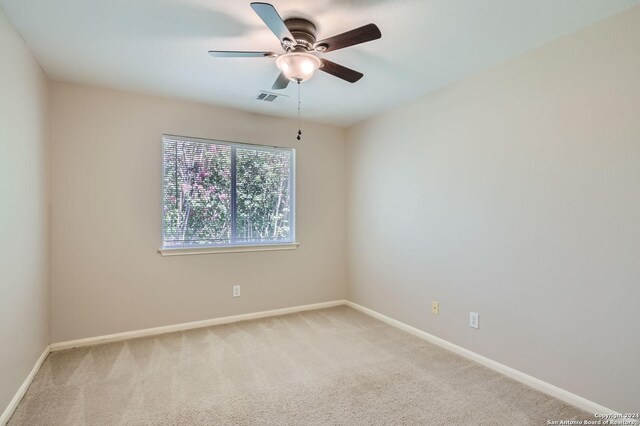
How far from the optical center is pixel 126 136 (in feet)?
9.96

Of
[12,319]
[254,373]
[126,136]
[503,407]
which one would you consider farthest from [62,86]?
[503,407]

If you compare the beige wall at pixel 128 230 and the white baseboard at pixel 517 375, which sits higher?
the beige wall at pixel 128 230

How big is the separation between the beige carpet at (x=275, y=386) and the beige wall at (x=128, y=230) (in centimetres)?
37

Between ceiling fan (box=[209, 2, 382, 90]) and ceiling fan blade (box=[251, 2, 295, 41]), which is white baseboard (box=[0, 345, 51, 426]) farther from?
ceiling fan blade (box=[251, 2, 295, 41])

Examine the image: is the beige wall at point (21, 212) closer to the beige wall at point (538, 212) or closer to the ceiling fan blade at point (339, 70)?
the ceiling fan blade at point (339, 70)

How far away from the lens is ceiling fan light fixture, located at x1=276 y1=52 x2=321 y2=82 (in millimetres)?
1963

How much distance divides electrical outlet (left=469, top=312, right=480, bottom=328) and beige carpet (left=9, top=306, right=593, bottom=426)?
30cm

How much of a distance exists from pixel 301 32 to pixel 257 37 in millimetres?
350

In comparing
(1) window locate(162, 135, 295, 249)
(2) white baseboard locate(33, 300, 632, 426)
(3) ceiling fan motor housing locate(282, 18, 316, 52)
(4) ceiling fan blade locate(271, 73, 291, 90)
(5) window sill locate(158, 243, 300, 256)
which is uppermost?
(3) ceiling fan motor housing locate(282, 18, 316, 52)

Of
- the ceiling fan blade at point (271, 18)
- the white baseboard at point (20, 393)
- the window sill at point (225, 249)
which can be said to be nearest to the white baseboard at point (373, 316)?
the white baseboard at point (20, 393)

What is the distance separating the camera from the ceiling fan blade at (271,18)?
144 cm

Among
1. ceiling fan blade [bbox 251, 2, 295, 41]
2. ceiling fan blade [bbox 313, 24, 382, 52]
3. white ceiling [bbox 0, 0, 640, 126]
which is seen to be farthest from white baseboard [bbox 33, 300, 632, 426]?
ceiling fan blade [bbox 251, 2, 295, 41]

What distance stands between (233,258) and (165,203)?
913mm

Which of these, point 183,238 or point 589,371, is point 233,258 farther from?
point 589,371
